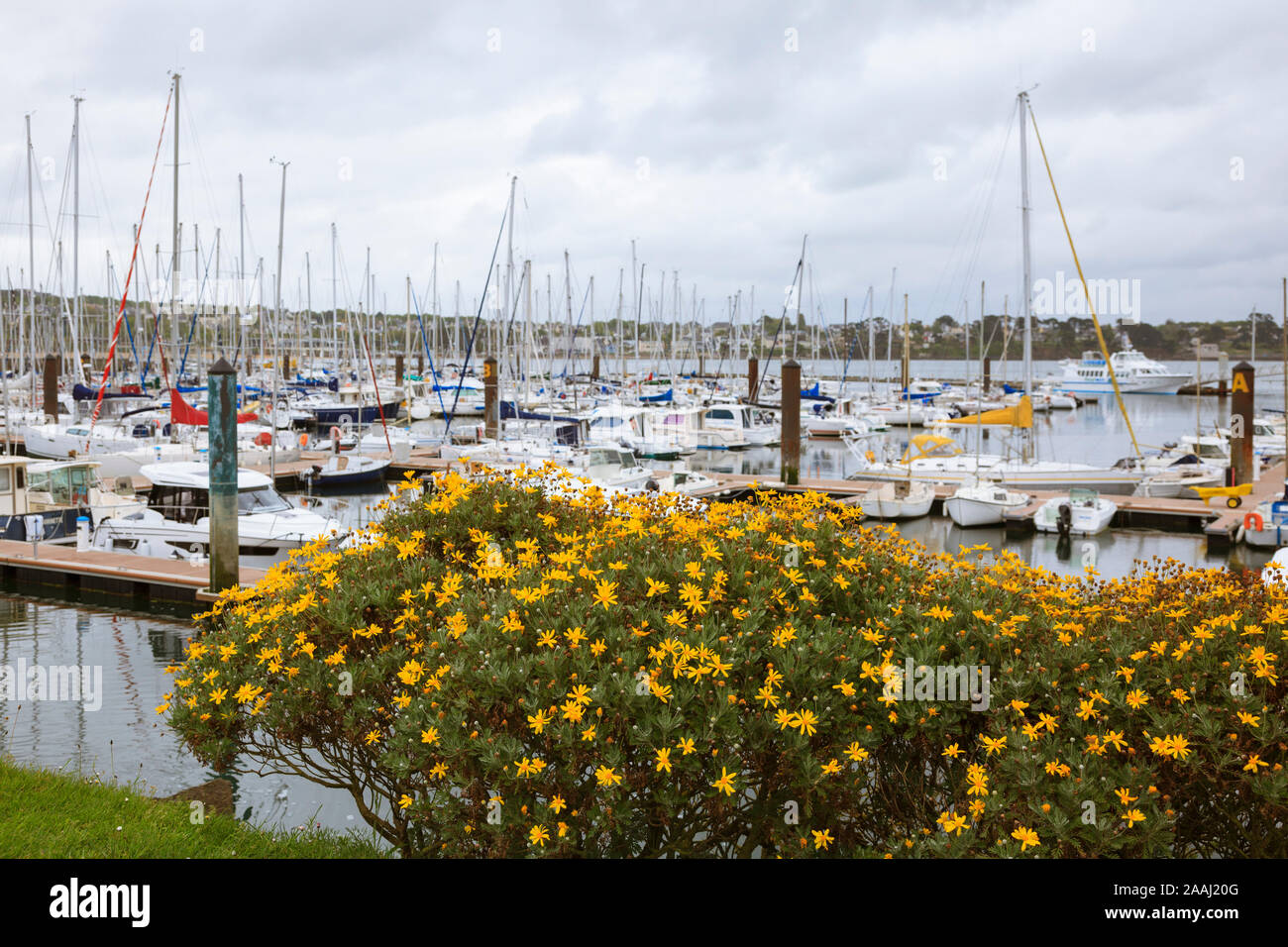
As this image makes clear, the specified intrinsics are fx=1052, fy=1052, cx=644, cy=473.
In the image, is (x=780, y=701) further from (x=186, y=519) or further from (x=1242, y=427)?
(x=1242, y=427)

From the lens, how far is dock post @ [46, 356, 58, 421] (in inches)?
2147

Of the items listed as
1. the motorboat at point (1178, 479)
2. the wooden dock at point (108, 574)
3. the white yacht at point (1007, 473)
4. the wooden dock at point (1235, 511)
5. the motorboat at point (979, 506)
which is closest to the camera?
the wooden dock at point (108, 574)

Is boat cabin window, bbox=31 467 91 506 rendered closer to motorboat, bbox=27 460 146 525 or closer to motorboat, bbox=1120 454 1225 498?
motorboat, bbox=27 460 146 525

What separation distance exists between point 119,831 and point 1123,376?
407 feet

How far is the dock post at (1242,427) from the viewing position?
3622 centimetres

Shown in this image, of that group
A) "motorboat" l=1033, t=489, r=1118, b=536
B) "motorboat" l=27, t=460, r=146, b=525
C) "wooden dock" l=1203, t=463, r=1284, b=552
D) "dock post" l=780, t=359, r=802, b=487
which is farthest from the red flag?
"wooden dock" l=1203, t=463, r=1284, b=552

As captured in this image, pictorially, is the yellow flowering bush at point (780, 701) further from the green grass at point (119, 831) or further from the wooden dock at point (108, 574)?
the wooden dock at point (108, 574)

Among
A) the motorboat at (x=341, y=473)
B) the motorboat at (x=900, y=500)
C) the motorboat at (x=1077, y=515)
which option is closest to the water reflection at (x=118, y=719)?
the motorboat at (x=341, y=473)

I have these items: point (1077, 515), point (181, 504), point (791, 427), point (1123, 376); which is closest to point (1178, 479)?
point (1077, 515)

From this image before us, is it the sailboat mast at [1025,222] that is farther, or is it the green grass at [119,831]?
the sailboat mast at [1025,222]

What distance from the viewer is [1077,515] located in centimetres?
3141

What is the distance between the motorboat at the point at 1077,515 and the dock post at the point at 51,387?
4779cm
